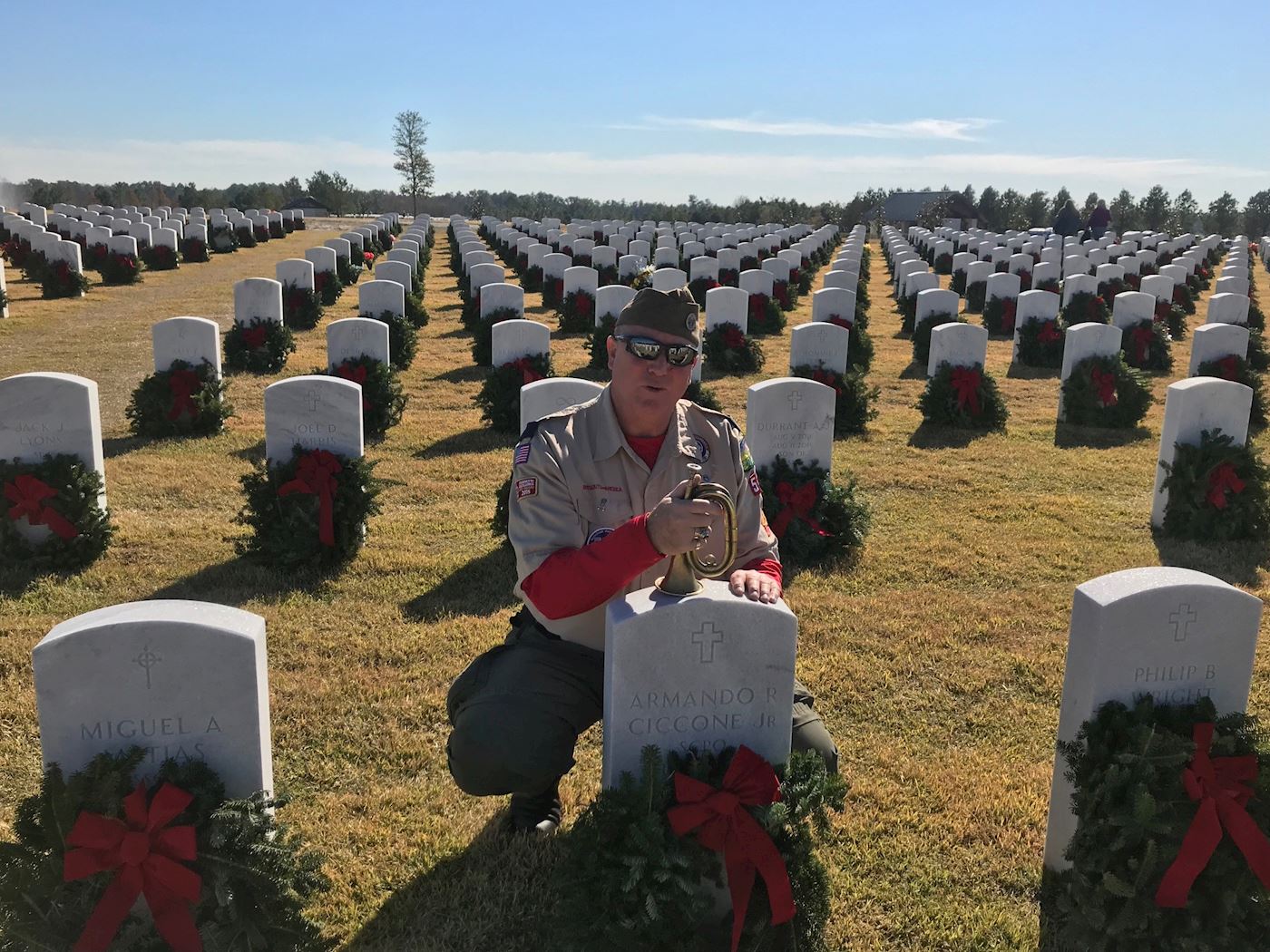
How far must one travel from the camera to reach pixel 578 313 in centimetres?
1672

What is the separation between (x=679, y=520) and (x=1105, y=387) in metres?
9.17

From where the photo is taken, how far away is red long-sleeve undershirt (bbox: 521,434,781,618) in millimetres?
3016

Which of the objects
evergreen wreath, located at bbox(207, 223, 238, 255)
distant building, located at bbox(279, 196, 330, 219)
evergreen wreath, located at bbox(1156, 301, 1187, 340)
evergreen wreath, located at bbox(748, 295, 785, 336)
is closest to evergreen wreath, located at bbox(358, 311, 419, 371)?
evergreen wreath, located at bbox(748, 295, 785, 336)

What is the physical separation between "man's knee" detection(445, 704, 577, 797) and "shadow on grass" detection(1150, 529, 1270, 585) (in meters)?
4.95

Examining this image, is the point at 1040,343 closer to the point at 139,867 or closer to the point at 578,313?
the point at 578,313

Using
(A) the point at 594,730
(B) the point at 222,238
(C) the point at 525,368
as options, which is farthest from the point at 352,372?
(B) the point at 222,238

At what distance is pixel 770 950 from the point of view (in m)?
3.17

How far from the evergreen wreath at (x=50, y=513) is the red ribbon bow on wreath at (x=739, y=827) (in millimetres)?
4963

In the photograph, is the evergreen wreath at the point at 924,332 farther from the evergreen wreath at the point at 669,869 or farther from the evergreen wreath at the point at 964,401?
the evergreen wreath at the point at 669,869

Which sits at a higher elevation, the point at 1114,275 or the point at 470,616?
the point at 1114,275

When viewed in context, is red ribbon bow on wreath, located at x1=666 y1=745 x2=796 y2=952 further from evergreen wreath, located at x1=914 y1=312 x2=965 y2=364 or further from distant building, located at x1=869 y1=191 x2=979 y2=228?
distant building, located at x1=869 y1=191 x2=979 y2=228

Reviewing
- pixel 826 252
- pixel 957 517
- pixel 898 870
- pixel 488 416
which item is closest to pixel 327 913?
pixel 898 870

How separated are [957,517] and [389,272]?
12.4 m

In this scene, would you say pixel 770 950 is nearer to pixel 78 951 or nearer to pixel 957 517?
pixel 78 951
